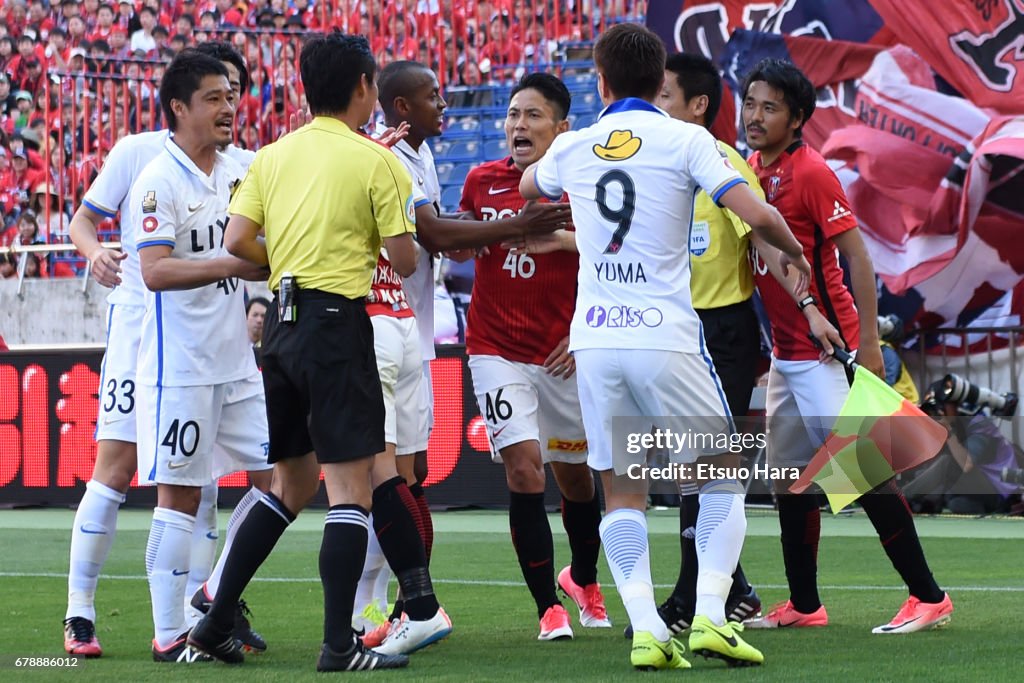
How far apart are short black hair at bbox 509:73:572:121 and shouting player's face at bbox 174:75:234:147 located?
4.17 ft

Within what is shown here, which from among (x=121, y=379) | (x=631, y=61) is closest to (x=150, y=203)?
(x=121, y=379)

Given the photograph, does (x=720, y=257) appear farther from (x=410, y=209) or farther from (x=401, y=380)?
(x=410, y=209)

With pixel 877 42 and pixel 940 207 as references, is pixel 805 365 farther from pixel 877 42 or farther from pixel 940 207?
pixel 877 42

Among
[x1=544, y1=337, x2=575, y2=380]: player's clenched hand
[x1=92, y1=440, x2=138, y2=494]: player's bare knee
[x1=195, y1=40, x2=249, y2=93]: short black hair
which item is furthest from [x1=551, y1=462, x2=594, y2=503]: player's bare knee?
[x1=195, y1=40, x2=249, y2=93]: short black hair

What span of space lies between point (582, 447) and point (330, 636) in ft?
5.97

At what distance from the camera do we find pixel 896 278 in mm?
12547

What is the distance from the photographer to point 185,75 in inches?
224

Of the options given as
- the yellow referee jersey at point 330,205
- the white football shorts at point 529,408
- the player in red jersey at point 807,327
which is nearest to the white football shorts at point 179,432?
the yellow referee jersey at point 330,205

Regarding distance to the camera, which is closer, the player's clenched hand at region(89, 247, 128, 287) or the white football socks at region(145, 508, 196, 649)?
the white football socks at region(145, 508, 196, 649)

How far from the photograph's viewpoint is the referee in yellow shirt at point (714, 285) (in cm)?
596

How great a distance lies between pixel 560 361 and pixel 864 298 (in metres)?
1.21

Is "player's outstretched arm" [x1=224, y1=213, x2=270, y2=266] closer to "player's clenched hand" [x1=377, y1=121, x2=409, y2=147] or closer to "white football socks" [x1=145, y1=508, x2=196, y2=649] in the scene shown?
"player's clenched hand" [x1=377, y1=121, x2=409, y2=147]

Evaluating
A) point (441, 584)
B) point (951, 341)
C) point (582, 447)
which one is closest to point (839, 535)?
point (951, 341)

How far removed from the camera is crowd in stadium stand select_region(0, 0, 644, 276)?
54.3ft
